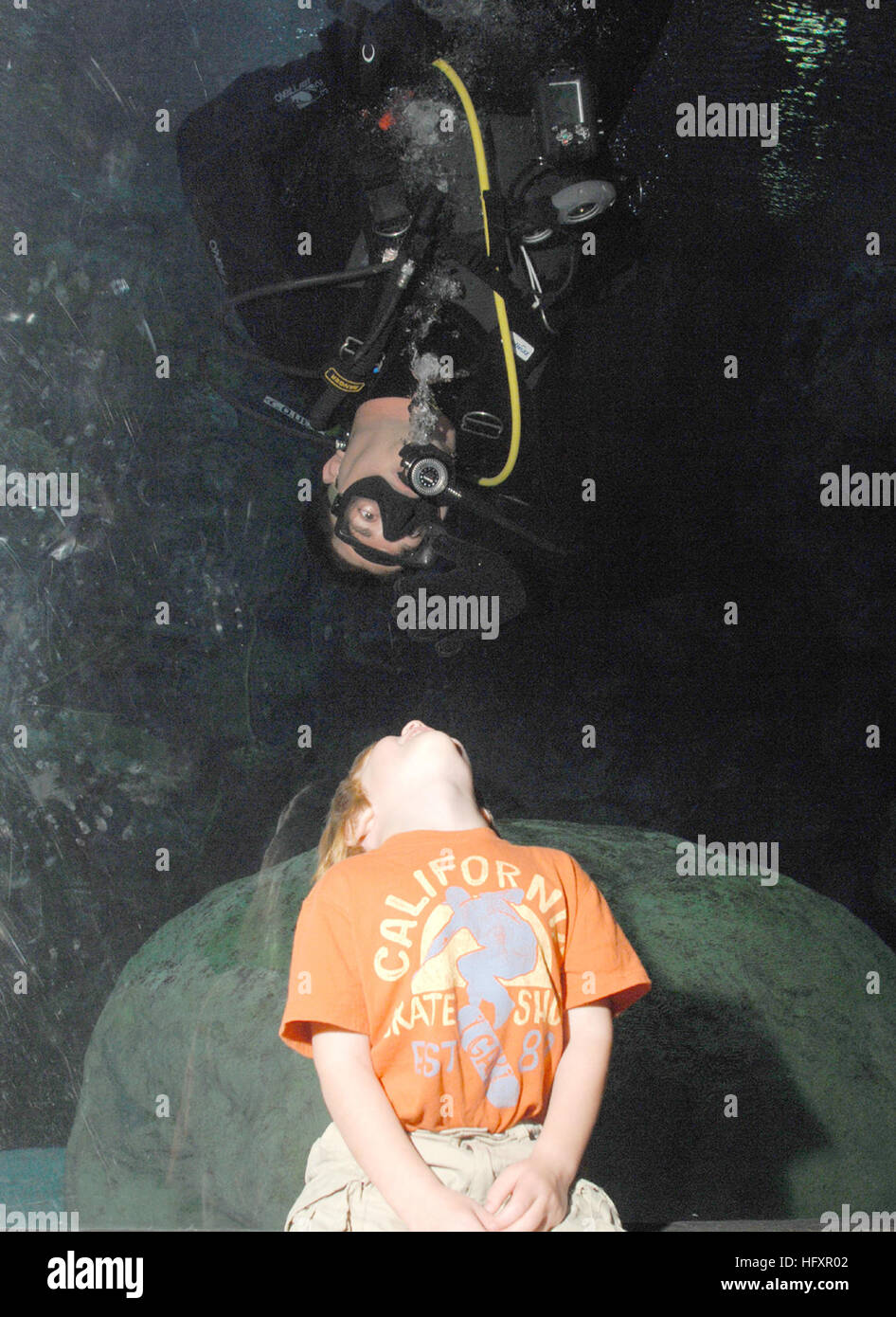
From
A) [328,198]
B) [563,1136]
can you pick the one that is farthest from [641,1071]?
[328,198]

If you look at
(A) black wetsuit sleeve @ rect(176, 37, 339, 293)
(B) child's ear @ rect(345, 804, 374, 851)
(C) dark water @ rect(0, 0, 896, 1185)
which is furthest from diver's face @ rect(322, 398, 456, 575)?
(B) child's ear @ rect(345, 804, 374, 851)

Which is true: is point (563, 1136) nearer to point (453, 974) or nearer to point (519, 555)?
point (453, 974)

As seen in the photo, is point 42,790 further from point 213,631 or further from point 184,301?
point 184,301

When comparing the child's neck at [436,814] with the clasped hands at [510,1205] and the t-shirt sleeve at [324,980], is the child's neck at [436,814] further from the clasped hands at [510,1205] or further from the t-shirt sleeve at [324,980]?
the clasped hands at [510,1205]

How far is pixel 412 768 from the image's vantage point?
1510 millimetres

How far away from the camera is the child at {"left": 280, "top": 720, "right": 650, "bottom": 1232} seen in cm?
124

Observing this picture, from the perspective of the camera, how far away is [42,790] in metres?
2.00

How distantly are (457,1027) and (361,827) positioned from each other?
380 millimetres

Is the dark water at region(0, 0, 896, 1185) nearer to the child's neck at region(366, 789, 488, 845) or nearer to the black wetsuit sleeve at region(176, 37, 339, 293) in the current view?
the black wetsuit sleeve at region(176, 37, 339, 293)

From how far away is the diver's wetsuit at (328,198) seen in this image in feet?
6.88

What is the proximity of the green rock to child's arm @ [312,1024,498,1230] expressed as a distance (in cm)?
65

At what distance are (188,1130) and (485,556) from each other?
52.2 inches
